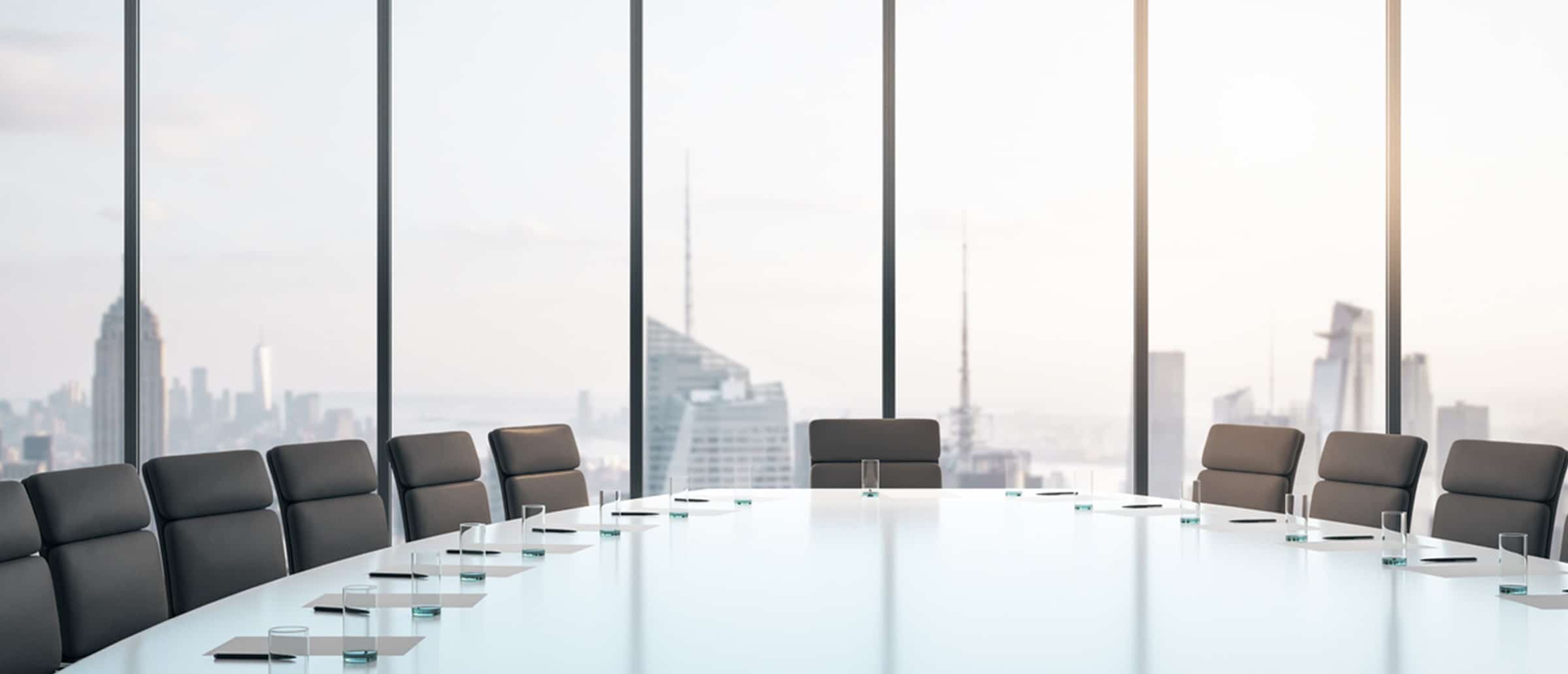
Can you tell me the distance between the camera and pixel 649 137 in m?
7.31

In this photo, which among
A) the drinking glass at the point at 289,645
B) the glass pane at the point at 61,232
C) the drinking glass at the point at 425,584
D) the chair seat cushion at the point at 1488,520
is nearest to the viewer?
the drinking glass at the point at 289,645

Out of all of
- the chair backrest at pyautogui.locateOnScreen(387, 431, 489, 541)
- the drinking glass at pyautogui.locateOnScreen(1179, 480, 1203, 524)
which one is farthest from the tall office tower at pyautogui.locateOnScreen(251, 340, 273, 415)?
the drinking glass at pyautogui.locateOnScreen(1179, 480, 1203, 524)

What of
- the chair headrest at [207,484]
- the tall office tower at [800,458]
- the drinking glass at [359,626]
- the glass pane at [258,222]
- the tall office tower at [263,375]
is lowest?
the tall office tower at [800,458]

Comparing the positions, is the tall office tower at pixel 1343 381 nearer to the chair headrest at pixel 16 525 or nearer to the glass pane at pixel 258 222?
the glass pane at pixel 258 222

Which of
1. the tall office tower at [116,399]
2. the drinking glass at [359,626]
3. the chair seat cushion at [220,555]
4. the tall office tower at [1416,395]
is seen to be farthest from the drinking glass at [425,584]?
the tall office tower at [1416,395]

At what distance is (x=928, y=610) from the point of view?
2994 millimetres

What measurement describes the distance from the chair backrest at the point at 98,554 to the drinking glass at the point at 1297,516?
3.41 m

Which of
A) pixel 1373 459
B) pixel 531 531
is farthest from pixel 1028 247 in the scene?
pixel 531 531

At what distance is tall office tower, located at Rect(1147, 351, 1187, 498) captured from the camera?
7.43 metres

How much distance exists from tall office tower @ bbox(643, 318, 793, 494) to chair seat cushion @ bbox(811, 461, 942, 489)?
1104 mm

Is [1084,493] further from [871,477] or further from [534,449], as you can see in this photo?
[534,449]

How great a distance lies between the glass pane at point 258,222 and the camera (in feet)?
21.9

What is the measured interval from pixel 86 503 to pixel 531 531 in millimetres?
1385

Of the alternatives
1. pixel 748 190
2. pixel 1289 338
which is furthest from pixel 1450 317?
pixel 748 190
